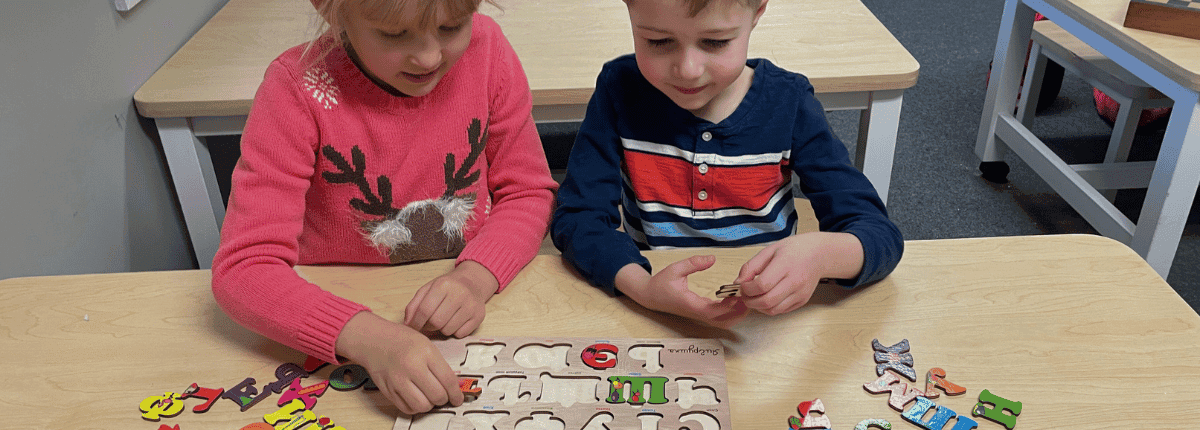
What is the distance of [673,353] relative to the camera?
2.27ft

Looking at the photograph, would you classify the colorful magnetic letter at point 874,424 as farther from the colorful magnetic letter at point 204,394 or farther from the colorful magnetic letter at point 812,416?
the colorful magnetic letter at point 204,394

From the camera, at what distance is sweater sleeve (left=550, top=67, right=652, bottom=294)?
84 centimetres

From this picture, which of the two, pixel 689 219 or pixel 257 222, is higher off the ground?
pixel 257 222

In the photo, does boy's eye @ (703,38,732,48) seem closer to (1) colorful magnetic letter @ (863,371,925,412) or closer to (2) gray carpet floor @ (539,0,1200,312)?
(1) colorful magnetic letter @ (863,371,925,412)

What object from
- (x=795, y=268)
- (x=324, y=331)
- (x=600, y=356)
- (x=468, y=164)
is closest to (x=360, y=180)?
(x=468, y=164)

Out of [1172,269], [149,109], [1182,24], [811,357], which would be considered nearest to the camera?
[811,357]

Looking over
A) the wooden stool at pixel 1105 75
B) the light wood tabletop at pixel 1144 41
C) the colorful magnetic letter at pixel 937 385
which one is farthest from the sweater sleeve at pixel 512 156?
the wooden stool at pixel 1105 75

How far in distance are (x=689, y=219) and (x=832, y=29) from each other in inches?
23.8

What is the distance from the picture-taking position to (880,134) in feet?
4.17

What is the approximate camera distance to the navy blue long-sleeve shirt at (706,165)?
882 millimetres

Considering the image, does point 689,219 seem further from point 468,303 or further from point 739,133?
point 468,303

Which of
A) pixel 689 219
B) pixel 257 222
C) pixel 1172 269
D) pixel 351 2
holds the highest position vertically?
pixel 351 2

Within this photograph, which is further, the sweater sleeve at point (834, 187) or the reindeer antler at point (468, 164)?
the reindeer antler at point (468, 164)

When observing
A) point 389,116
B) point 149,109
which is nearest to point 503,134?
point 389,116
